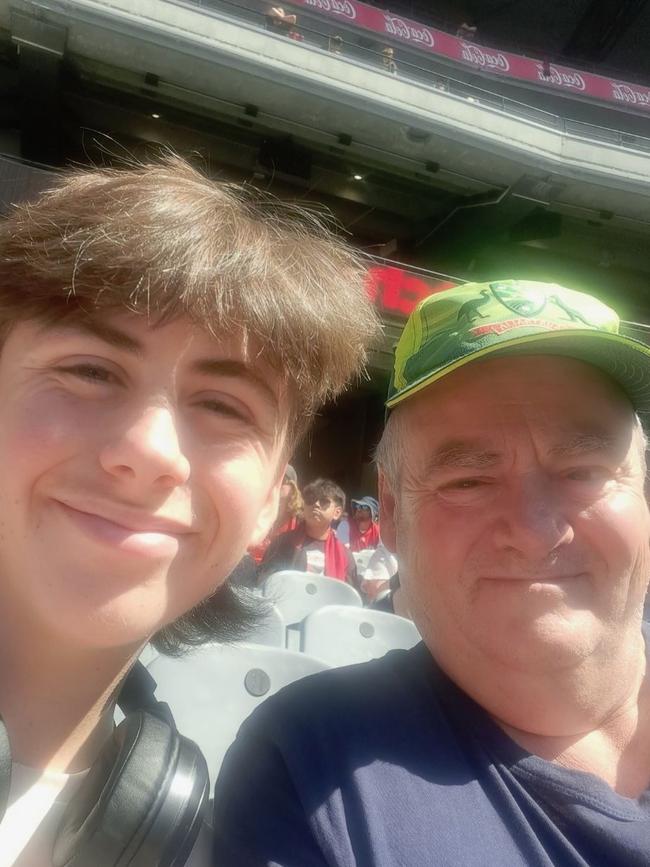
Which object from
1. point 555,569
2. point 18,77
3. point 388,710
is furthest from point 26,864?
point 18,77

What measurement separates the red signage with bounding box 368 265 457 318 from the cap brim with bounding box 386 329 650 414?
6628 millimetres

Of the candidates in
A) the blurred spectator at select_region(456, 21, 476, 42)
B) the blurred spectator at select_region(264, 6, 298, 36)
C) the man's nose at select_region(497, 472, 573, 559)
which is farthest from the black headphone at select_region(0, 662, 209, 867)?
the blurred spectator at select_region(456, 21, 476, 42)

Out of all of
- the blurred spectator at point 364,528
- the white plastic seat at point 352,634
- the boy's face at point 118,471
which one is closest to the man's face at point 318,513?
the blurred spectator at point 364,528

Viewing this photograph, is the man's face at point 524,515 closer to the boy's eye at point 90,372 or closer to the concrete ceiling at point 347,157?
the boy's eye at point 90,372

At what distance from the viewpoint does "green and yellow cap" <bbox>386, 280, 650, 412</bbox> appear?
0.88 m

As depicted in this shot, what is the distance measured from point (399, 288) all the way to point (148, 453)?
7383mm

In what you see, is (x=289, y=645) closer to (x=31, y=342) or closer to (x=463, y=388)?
(x=463, y=388)

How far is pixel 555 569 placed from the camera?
0.85 meters

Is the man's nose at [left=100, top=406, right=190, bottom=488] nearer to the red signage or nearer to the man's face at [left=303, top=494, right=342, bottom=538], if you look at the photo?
the man's face at [left=303, top=494, right=342, bottom=538]

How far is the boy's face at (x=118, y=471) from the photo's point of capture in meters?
0.69

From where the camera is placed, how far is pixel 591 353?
2.97 feet

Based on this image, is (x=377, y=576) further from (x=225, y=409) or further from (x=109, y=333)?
(x=109, y=333)

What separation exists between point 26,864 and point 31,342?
65 centimetres

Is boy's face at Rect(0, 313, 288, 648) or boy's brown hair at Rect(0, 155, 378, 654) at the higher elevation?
boy's brown hair at Rect(0, 155, 378, 654)
